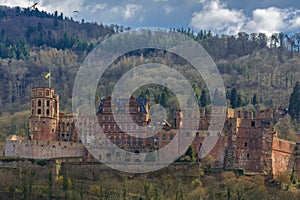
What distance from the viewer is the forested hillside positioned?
11862cm

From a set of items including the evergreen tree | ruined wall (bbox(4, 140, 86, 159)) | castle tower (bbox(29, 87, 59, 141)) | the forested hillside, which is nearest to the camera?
ruined wall (bbox(4, 140, 86, 159))

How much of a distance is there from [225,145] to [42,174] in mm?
18618

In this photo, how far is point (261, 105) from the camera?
109938mm

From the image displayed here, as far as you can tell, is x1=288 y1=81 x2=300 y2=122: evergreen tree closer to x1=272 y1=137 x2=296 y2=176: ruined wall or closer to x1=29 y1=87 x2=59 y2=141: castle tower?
x1=272 y1=137 x2=296 y2=176: ruined wall

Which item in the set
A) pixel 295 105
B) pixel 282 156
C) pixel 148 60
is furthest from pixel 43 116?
pixel 148 60

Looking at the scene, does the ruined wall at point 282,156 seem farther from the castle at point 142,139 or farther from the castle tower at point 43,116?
the castle tower at point 43,116

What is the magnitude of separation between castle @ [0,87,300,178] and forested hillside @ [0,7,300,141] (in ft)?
46.1

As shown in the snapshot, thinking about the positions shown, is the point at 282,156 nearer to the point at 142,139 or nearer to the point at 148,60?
the point at 142,139

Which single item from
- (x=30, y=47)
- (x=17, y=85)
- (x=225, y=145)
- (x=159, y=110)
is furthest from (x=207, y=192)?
(x=30, y=47)

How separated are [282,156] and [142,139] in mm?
14755

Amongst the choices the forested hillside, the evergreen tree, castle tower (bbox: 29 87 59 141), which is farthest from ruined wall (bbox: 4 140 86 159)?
the evergreen tree

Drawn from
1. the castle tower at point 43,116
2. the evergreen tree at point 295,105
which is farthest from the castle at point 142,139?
the evergreen tree at point 295,105

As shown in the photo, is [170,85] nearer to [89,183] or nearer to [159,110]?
[159,110]

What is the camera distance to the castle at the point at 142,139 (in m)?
80.9
